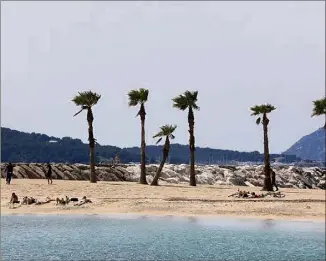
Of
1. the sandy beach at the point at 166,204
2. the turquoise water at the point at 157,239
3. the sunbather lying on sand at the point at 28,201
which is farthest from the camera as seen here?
the sunbather lying on sand at the point at 28,201

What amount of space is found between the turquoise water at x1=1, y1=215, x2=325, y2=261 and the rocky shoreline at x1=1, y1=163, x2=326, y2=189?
111 ft

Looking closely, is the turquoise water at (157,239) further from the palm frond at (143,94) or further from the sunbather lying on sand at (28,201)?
the palm frond at (143,94)

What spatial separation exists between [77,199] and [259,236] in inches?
626

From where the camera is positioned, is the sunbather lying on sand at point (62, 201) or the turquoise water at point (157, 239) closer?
the turquoise water at point (157, 239)

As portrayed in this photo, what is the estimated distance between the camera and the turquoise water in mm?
18156

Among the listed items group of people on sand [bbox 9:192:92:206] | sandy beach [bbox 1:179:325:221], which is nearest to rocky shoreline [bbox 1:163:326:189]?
sandy beach [bbox 1:179:325:221]

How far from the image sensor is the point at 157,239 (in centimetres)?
2142

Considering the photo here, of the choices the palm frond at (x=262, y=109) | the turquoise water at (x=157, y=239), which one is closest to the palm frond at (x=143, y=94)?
the palm frond at (x=262, y=109)

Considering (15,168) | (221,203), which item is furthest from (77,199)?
(15,168)

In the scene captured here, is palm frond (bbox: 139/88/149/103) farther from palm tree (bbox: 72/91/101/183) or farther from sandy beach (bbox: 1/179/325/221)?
sandy beach (bbox: 1/179/325/221)

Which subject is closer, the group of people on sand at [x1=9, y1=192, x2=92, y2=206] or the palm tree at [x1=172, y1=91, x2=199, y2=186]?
the group of people on sand at [x1=9, y1=192, x2=92, y2=206]

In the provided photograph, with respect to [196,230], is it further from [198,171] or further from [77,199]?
[198,171]

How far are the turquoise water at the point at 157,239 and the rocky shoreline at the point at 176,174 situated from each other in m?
33.9

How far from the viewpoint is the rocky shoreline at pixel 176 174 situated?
63.1 m
